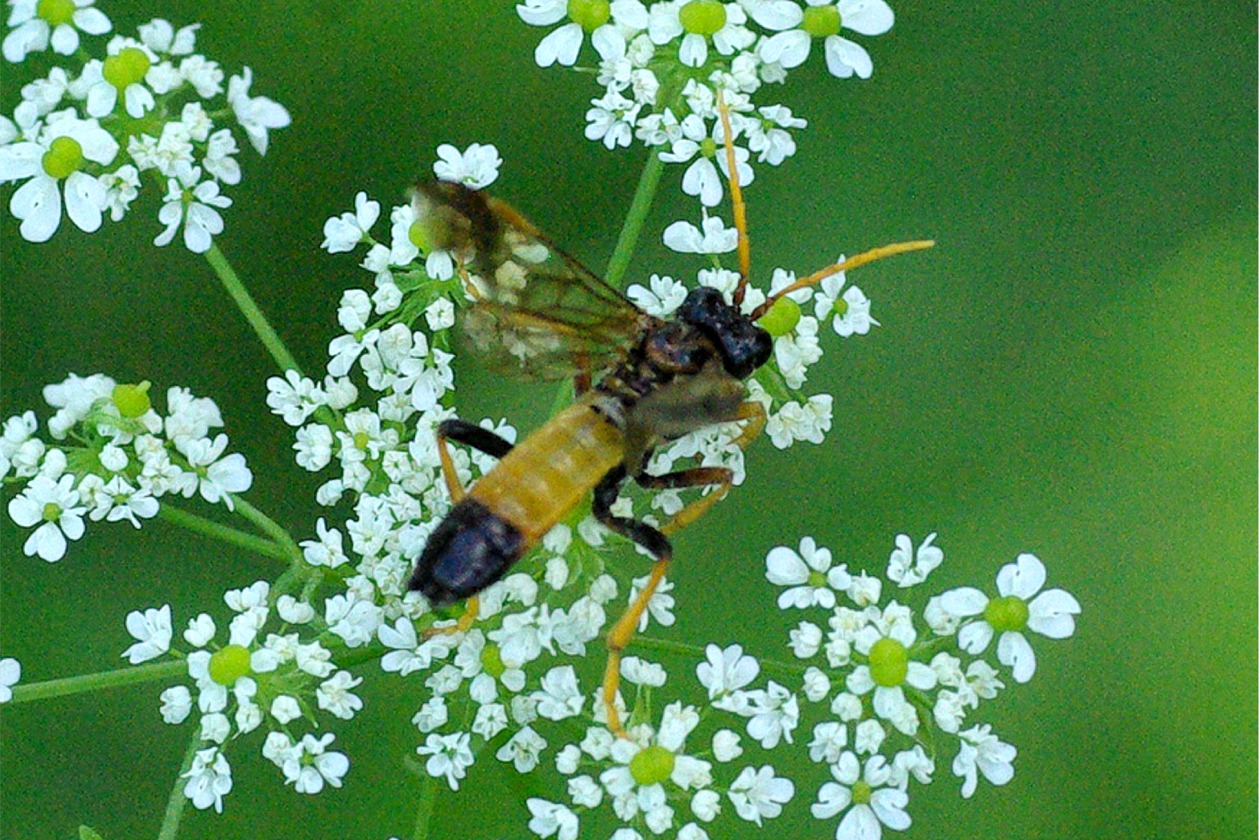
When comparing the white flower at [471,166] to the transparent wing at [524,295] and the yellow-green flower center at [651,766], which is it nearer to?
the transparent wing at [524,295]


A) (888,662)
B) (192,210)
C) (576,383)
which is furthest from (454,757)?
(192,210)

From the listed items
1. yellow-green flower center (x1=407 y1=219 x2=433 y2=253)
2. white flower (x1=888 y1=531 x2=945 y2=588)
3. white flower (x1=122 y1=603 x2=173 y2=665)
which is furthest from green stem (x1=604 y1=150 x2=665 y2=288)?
white flower (x1=122 y1=603 x2=173 y2=665)

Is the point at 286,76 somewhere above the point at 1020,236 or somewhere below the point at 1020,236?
below

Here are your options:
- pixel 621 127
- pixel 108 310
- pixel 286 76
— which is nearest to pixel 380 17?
pixel 286 76

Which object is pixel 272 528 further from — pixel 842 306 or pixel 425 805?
pixel 842 306

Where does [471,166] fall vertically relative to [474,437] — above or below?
above

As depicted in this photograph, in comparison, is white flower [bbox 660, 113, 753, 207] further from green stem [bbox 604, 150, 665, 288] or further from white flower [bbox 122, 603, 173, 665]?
white flower [bbox 122, 603, 173, 665]

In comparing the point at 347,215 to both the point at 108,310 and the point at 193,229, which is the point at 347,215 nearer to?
the point at 193,229
